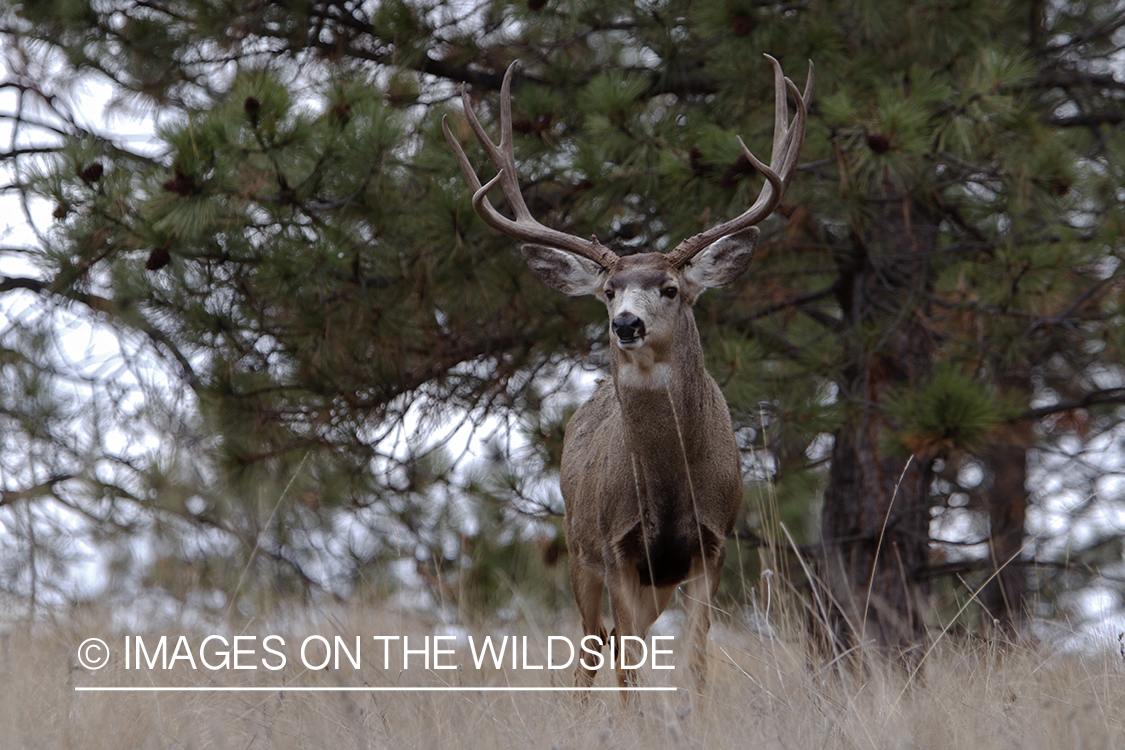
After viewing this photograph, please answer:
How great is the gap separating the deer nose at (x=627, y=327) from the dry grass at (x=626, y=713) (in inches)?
46.8

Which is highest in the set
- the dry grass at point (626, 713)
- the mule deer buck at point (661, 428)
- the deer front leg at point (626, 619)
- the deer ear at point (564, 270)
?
the deer ear at point (564, 270)

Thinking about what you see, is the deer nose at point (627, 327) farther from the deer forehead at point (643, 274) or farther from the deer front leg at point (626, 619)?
the deer front leg at point (626, 619)

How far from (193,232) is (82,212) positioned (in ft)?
2.52

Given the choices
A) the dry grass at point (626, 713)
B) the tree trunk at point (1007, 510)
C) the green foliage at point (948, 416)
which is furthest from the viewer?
the tree trunk at point (1007, 510)

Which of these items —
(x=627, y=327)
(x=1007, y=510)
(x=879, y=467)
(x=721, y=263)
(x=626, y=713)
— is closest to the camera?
(x=626, y=713)

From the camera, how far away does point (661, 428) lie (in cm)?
457

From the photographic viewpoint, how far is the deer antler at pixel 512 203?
189 inches

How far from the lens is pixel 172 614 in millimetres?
7258

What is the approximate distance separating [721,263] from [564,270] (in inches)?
26.7

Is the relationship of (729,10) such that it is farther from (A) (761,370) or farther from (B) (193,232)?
(B) (193,232)

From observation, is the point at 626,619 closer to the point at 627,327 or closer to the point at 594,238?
the point at 627,327

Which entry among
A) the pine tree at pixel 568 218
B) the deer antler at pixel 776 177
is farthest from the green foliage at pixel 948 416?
the deer antler at pixel 776 177

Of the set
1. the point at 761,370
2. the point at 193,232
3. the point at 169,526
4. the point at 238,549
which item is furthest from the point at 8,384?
the point at 761,370

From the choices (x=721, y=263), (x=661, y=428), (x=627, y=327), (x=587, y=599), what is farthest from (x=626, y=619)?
(x=721, y=263)
